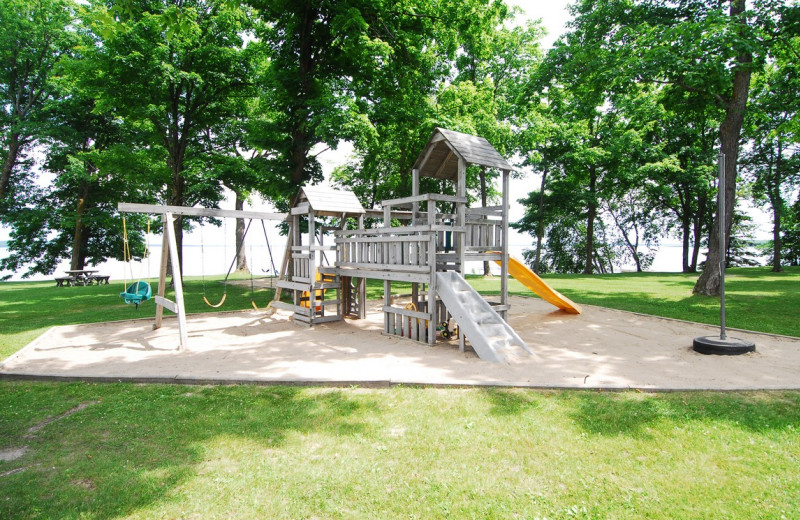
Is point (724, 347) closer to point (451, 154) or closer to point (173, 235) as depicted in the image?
point (451, 154)

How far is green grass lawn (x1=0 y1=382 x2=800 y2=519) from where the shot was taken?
3.31 meters

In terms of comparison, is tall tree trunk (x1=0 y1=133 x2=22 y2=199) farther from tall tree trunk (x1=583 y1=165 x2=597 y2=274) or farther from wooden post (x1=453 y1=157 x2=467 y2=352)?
tall tree trunk (x1=583 y1=165 x2=597 y2=274)

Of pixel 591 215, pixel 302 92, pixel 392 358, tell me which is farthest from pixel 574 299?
pixel 591 215

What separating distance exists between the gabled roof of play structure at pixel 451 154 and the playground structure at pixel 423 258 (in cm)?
2

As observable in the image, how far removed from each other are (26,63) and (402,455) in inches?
1308

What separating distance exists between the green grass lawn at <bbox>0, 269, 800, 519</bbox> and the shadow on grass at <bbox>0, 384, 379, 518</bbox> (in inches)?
0.7

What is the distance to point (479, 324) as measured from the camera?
8.09 m

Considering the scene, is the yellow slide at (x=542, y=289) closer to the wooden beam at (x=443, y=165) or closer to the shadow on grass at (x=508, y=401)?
the wooden beam at (x=443, y=165)

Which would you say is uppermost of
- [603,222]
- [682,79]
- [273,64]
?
[273,64]

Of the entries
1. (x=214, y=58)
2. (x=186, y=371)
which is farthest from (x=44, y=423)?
(x=214, y=58)

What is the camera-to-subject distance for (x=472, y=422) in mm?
4727

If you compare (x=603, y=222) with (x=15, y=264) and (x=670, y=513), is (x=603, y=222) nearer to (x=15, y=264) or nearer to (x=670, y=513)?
(x=670, y=513)

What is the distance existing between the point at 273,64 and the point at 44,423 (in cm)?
1411

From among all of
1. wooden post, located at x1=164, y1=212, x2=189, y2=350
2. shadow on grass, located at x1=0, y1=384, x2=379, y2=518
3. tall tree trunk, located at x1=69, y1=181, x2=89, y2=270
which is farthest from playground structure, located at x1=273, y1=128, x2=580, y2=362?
tall tree trunk, located at x1=69, y1=181, x2=89, y2=270
